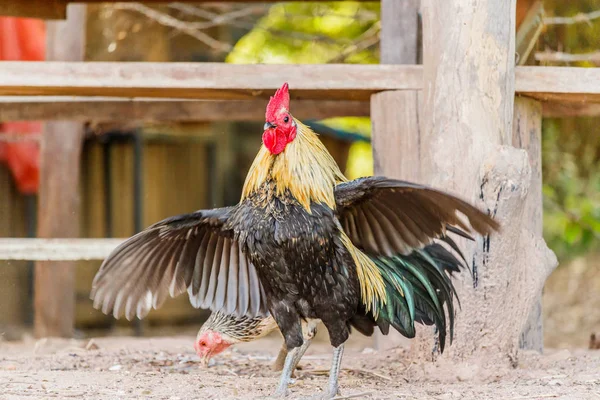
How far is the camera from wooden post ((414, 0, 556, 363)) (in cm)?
473

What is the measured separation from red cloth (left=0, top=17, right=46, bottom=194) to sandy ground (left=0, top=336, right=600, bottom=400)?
4405 millimetres

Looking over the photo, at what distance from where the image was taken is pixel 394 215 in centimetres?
431

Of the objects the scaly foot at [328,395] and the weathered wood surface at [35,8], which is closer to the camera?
the scaly foot at [328,395]

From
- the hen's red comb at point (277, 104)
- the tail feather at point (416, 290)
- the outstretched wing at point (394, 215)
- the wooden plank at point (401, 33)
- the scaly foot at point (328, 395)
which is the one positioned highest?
the wooden plank at point (401, 33)

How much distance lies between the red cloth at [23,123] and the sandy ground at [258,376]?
14.5 feet

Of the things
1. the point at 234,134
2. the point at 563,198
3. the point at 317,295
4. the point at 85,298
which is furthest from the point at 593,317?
the point at 317,295

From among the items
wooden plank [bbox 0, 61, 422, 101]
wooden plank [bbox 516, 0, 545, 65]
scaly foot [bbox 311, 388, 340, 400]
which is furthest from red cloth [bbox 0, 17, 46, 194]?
scaly foot [bbox 311, 388, 340, 400]

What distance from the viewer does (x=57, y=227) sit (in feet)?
27.7

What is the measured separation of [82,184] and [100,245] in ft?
19.9

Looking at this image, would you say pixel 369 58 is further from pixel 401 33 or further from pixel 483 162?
pixel 483 162

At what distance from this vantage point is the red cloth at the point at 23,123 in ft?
32.4

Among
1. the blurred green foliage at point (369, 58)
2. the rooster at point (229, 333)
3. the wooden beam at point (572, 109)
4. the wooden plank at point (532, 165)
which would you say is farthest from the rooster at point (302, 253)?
the blurred green foliage at point (369, 58)

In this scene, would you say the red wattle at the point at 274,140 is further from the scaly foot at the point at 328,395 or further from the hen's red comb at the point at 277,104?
the scaly foot at the point at 328,395

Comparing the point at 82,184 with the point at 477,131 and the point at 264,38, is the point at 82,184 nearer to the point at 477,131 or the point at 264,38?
the point at 264,38
